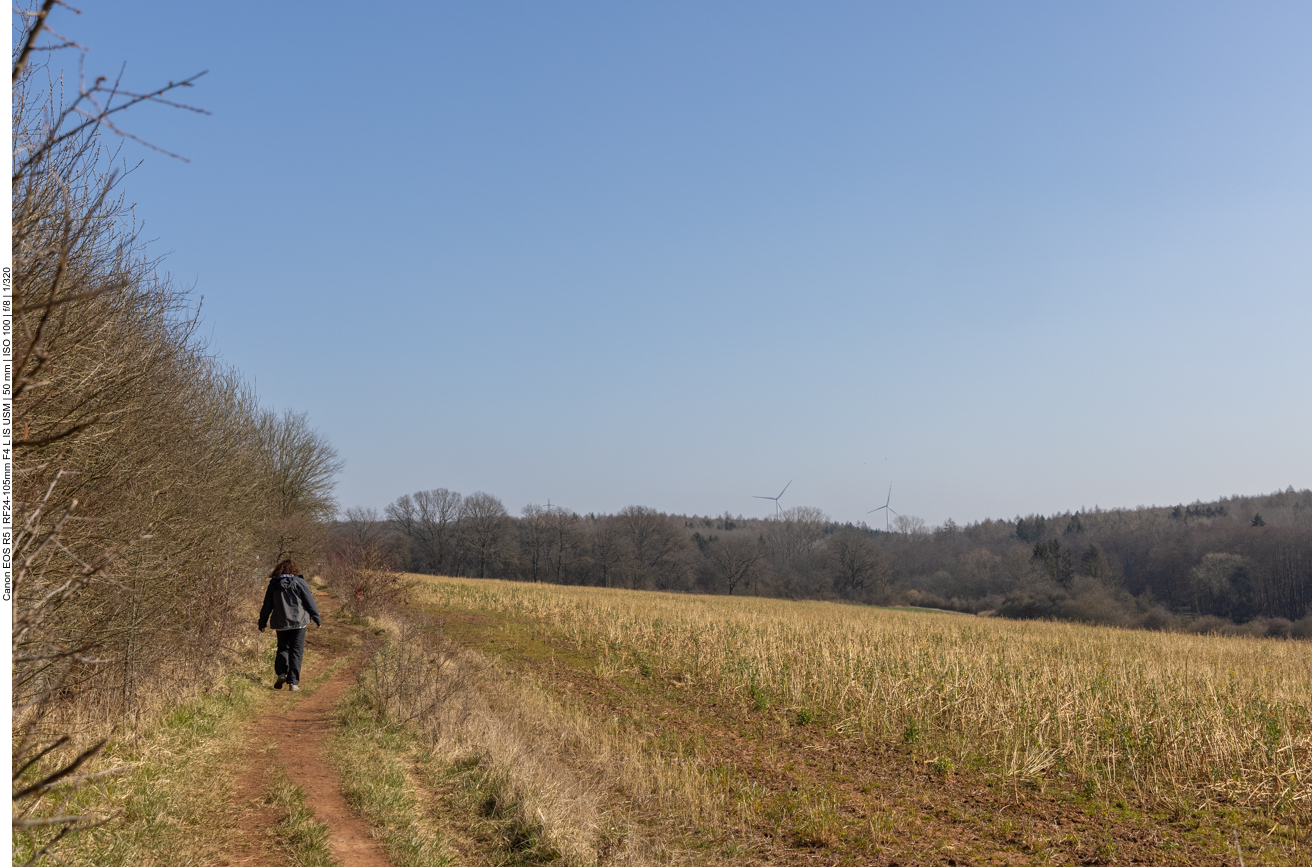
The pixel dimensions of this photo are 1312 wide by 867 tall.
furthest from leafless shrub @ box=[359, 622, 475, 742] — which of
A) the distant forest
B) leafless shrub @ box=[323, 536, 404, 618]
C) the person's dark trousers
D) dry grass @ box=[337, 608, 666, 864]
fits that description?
the distant forest

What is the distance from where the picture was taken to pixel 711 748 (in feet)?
37.7

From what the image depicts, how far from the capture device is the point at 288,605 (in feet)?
36.2

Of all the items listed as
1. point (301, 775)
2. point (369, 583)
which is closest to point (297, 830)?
point (301, 775)

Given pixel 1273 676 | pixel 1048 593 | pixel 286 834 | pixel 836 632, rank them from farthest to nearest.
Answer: pixel 1048 593 → pixel 836 632 → pixel 1273 676 → pixel 286 834

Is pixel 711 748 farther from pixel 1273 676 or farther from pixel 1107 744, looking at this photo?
pixel 1273 676

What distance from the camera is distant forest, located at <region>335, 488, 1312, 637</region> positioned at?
71.1m

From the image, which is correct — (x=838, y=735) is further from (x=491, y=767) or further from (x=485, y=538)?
(x=485, y=538)

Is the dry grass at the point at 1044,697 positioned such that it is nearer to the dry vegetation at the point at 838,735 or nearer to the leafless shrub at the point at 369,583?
the dry vegetation at the point at 838,735

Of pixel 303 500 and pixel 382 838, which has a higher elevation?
pixel 303 500

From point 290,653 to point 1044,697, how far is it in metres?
12.3

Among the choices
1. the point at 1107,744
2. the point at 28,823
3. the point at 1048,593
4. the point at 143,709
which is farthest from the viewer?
the point at 1048,593

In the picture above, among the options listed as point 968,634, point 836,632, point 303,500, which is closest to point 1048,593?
point 968,634

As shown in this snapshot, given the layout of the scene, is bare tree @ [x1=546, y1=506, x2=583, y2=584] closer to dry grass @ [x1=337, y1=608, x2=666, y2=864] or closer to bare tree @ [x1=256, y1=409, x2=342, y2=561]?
bare tree @ [x1=256, y1=409, x2=342, y2=561]

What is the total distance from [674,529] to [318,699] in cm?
8759
